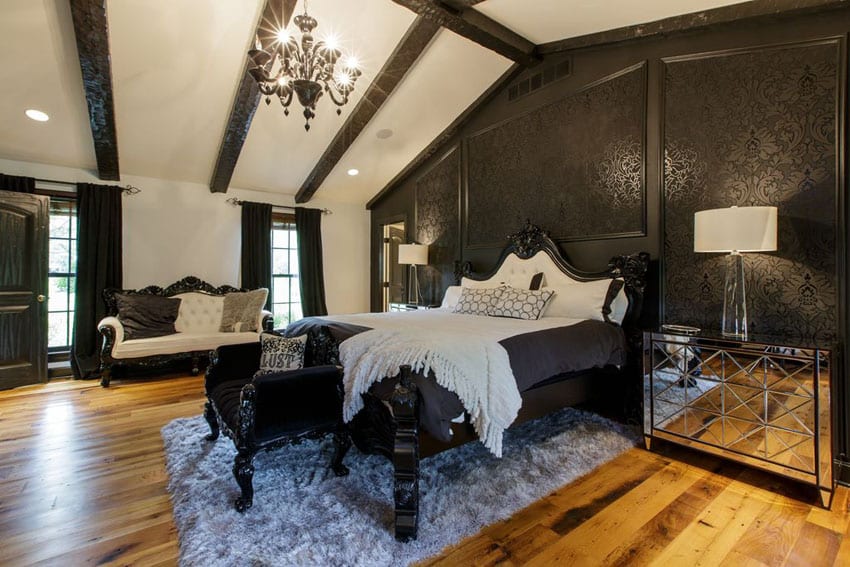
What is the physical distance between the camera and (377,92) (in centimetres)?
408

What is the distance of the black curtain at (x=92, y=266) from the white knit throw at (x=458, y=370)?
4054 mm

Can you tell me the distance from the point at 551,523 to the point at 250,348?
2118 mm

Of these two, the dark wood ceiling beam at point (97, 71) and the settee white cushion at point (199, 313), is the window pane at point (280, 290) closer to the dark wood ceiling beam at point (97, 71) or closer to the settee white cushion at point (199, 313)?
the settee white cushion at point (199, 313)

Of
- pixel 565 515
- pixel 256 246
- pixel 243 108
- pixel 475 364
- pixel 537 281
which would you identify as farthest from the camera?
pixel 256 246

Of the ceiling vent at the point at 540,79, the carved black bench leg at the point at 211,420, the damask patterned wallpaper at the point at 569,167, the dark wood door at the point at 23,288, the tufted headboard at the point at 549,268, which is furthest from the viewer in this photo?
the dark wood door at the point at 23,288

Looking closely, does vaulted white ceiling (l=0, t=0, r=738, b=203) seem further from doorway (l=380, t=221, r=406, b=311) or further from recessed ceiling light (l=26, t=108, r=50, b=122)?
doorway (l=380, t=221, r=406, b=311)

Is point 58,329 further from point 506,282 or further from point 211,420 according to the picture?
point 506,282

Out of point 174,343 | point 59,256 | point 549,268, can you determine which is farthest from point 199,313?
point 549,268

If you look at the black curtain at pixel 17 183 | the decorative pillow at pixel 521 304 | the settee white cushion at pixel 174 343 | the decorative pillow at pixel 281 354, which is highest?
the black curtain at pixel 17 183

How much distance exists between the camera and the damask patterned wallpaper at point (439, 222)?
509 cm

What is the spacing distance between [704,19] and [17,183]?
254 inches

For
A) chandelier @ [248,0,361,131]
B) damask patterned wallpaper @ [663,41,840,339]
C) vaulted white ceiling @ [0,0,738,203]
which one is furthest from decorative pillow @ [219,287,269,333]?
damask patterned wallpaper @ [663,41,840,339]

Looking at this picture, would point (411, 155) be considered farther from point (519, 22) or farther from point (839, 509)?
point (839, 509)

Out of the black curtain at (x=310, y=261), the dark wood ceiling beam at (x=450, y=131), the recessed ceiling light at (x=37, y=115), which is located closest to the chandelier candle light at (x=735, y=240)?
the dark wood ceiling beam at (x=450, y=131)
